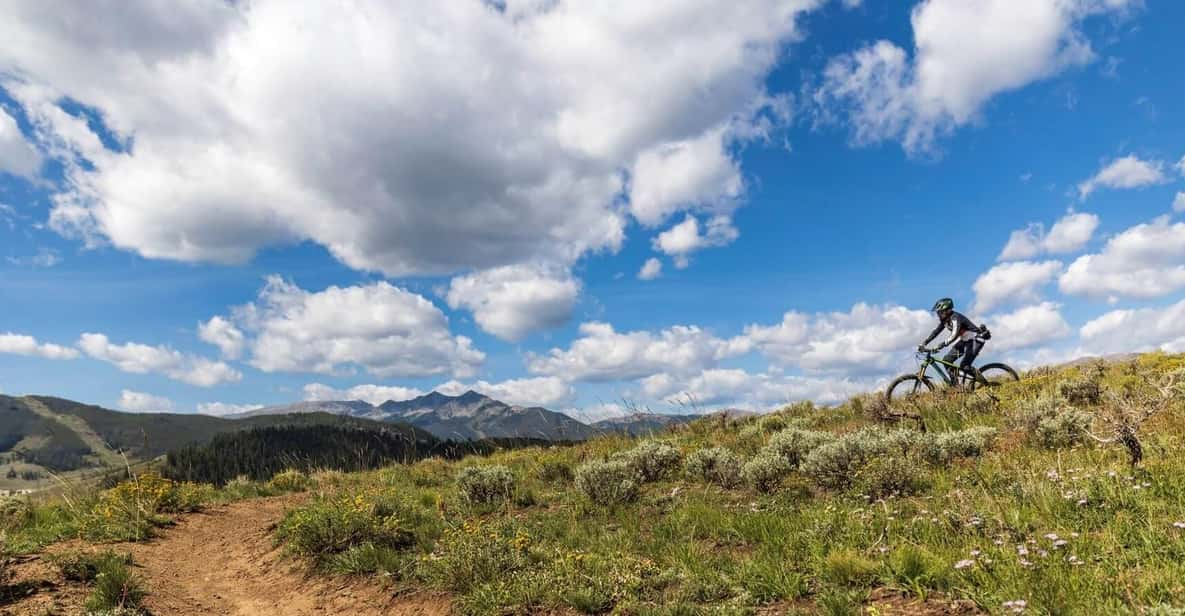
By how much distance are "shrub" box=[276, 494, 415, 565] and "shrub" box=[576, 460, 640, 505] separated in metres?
3.28

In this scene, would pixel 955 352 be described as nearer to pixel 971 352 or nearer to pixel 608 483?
pixel 971 352

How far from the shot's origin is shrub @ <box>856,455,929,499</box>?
8469 mm

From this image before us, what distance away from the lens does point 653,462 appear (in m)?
12.6

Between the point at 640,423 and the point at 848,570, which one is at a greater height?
the point at 640,423

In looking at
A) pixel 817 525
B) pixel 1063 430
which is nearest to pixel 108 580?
pixel 817 525

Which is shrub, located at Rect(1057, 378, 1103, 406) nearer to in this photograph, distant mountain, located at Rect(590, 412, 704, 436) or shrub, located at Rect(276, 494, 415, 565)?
distant mountain, located at Rect(590, 412, 704, 436)

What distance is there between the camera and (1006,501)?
695 cm

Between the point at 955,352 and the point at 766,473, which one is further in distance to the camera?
the point at 955,352

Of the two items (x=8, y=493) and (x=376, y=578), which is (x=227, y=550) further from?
(x=8, y=493)

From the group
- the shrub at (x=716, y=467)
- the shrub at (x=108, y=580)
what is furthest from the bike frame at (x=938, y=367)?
the shrub at (x=108, y=580)

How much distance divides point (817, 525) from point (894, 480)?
202cm

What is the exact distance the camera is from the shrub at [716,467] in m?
10.8

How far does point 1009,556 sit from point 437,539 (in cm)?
785

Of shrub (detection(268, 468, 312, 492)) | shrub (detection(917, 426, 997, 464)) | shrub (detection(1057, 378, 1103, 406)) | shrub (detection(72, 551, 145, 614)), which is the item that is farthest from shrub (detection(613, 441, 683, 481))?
shrub (detection(268, 468, 312, 492))
